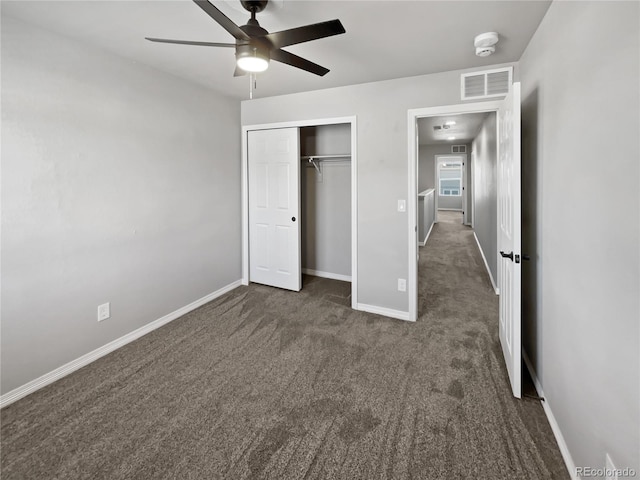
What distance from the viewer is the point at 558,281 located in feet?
5.53

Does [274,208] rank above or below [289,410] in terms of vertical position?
above

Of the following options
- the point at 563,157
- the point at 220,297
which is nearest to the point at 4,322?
the point at 220,297

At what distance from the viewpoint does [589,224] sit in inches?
51.8

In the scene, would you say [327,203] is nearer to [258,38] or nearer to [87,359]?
[258,38]

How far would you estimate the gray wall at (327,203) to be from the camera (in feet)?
14.6

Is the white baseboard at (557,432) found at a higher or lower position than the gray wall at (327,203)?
lower

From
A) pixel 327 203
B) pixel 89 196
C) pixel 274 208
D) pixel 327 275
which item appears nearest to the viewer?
pixel 89 196

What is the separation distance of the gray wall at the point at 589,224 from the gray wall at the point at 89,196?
3.10m

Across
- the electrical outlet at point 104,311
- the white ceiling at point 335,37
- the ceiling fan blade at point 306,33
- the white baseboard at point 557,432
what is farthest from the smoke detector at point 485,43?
the electrical outlet at point 104,311

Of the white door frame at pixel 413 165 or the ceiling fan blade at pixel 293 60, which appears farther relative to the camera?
the white door frame at pixel 413 165

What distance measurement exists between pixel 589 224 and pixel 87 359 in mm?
3349

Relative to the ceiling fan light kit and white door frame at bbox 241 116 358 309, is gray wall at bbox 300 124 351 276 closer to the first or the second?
white door frame at bbox 241 116 358 309

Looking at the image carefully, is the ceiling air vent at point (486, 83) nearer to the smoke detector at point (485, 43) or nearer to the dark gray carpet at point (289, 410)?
the smoke detector at point (485, 43)

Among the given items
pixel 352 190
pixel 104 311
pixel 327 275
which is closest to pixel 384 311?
pixel 352 190
